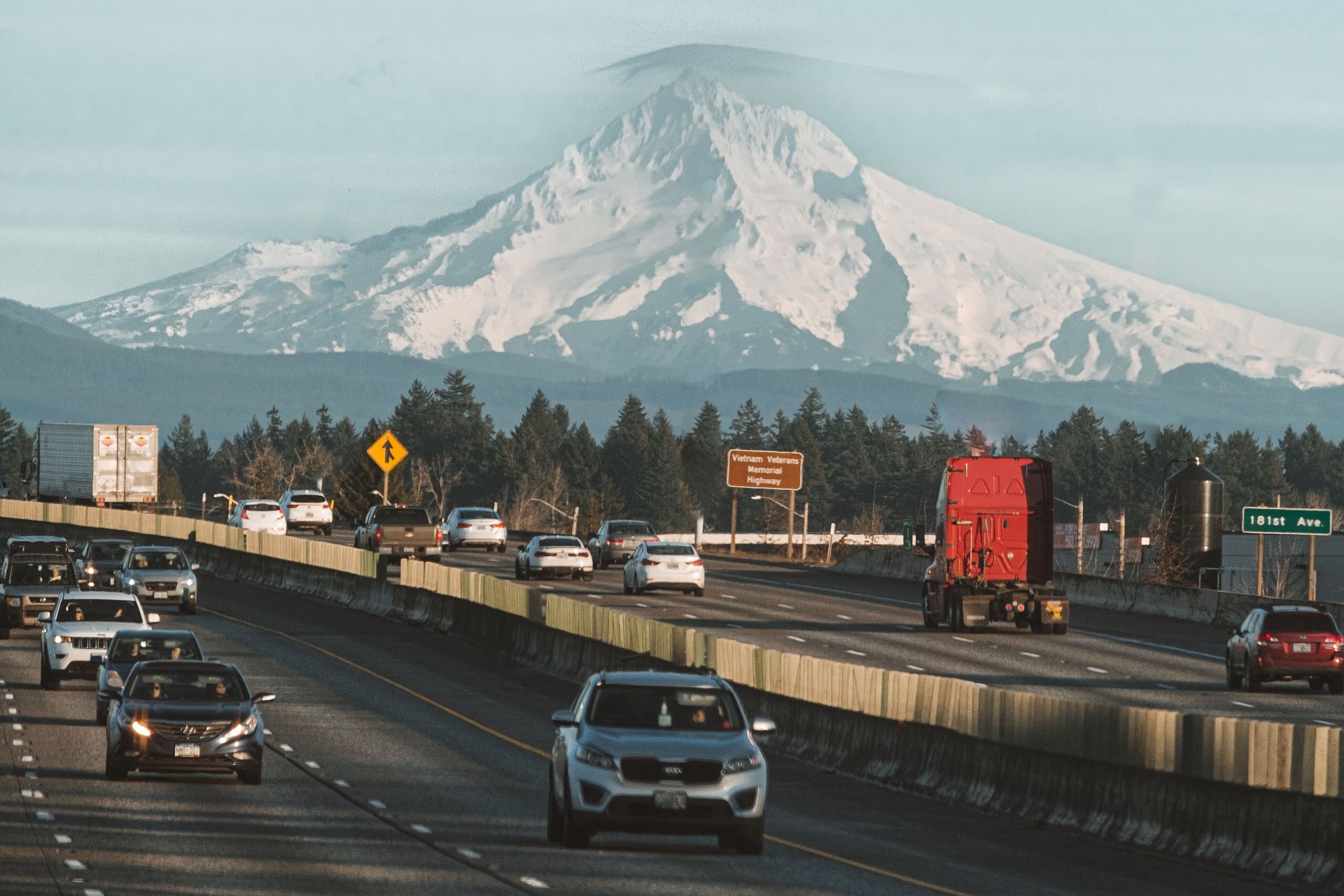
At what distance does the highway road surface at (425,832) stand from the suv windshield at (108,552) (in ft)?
75.8

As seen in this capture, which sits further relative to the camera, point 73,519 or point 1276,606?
point 73,519

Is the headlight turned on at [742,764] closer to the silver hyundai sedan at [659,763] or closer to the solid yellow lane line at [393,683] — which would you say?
the silver hyundai sedan at [659,763]

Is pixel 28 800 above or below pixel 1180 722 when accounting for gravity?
→ below

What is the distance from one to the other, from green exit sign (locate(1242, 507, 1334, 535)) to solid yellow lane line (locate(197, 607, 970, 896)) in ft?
82.8

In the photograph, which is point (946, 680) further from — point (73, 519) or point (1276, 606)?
point (73, 519)

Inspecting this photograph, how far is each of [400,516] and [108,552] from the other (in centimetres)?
1000

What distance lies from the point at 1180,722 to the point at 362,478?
137258 millimetres

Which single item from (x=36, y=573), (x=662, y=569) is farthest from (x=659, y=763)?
(x=662, y=569)

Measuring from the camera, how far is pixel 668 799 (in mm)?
19375

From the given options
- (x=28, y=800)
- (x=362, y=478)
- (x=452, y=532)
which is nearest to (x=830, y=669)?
(x=28, y=800)

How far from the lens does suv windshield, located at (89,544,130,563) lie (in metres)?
59.2

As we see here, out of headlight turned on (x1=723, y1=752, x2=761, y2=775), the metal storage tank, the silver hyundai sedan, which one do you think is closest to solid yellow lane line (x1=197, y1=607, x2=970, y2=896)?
the silver hyundai sedan

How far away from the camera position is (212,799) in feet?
81.5

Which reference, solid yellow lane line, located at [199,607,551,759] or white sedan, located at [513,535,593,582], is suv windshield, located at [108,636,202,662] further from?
white sedan, located at [513,535,593,582]
